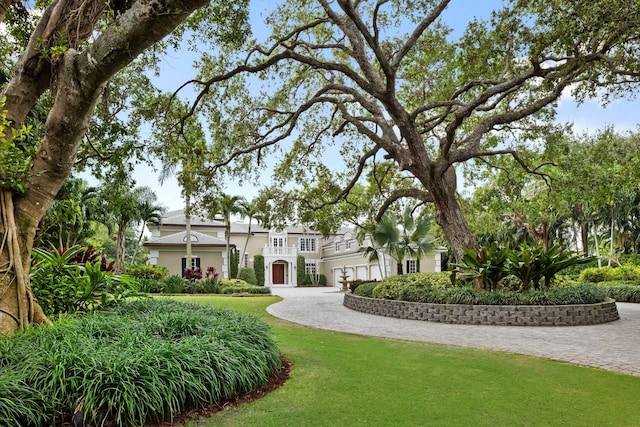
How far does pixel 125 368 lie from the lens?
352 centimetres

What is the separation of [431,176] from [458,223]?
5.66 ft

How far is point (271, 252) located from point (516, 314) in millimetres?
30049

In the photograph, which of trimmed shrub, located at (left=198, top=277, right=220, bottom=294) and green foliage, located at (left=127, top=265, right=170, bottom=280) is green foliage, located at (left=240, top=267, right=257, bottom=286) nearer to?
green foliage, located at (left=127, top=265, right=170, bottom=280)

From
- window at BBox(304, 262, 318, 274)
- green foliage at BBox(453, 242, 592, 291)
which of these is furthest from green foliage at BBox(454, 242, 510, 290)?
window at BBox(304, 262, 318, 274)

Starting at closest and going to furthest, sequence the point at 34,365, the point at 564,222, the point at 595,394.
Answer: the point at 34,365, the point at 595,394, the point at 564,222

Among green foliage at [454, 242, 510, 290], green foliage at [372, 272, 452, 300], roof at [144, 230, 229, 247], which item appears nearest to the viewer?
green foliage at [454, 242, 510, 290]

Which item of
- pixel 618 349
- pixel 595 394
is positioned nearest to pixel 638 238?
pixel 618 349

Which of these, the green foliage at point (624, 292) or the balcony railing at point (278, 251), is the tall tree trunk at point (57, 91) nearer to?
the green foliage at point (624, 292)

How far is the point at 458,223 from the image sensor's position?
12961 mm

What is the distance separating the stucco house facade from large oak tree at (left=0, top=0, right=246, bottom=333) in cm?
2315

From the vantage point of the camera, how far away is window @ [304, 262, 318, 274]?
41.3 meters

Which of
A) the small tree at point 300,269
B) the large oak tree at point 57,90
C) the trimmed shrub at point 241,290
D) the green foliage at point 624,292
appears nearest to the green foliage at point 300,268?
the small tree at point 300,269

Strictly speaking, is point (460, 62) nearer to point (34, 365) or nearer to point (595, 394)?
point (595, 394)

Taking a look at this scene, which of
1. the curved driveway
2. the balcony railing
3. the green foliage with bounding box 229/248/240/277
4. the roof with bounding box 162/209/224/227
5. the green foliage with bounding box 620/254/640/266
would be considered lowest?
the curved driveway
